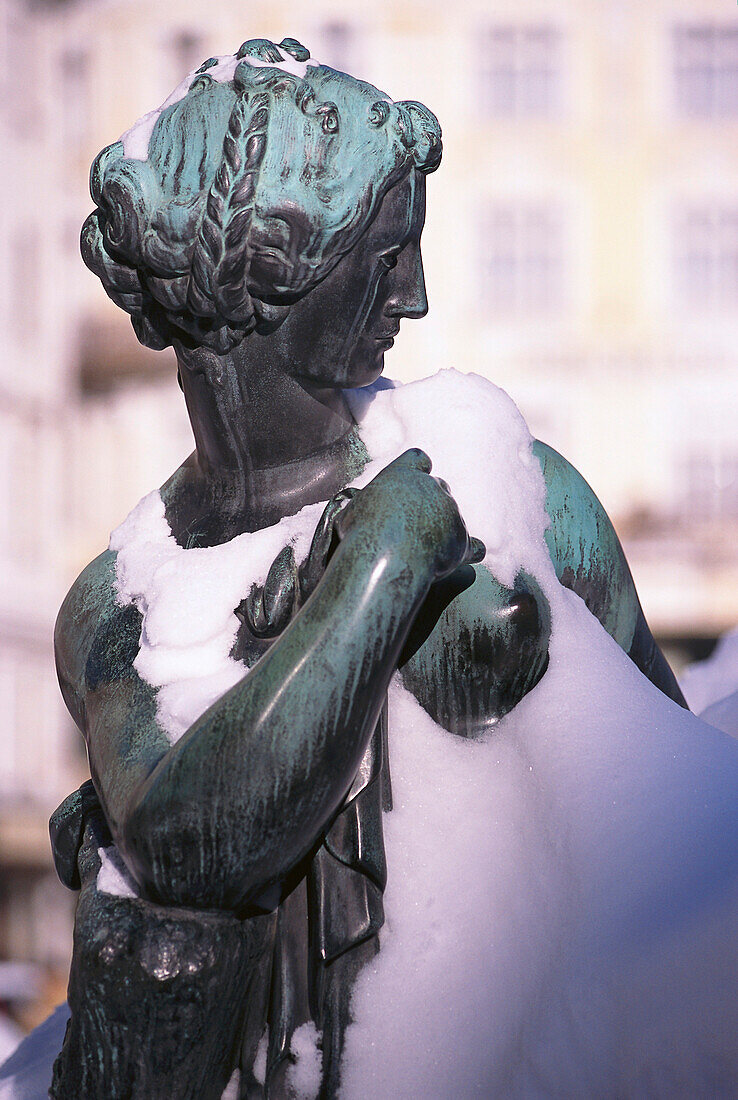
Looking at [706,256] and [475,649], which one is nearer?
[475,649]

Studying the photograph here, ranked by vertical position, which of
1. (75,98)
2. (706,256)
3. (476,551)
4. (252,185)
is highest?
(252,185)

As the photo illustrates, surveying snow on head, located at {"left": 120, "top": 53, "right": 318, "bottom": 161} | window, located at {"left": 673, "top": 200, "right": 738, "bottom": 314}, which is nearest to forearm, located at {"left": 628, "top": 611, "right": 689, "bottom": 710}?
snow on head, located at {"left": 120, "top": 53, "right": 318, "bottom": 161}

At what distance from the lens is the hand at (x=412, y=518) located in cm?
120

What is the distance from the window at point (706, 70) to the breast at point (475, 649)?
570 inches

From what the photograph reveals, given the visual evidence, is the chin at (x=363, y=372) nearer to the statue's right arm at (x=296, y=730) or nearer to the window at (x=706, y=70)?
the statue's right arm at (x=296, y=730)

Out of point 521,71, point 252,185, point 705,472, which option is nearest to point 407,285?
point 252,185

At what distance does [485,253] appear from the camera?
48.4 feet

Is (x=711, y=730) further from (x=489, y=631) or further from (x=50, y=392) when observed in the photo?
(x=50, y=392)

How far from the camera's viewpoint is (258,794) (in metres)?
1.18

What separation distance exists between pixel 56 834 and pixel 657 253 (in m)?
13.9

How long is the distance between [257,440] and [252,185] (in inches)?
10.3

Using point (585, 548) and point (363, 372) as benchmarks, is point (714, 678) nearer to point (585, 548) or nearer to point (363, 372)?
point (585, 548)

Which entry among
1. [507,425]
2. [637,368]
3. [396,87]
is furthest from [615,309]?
[507,425]

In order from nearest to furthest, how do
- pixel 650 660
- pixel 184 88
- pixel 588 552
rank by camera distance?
pixel 184 88, pixel 588 552, pixel 650 660
